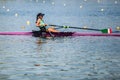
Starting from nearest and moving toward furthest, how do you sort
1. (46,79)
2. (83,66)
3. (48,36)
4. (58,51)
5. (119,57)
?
(46,79) < (83,66) < (119,57) < (58,51) < (48,36)

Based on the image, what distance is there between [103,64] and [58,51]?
7.12 metres

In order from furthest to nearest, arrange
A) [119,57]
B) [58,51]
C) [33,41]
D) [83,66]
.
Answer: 1. [33,41]
2. [58,51]
3. [119,57]
4. [83,66]

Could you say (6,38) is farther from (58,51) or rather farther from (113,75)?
(113,75)

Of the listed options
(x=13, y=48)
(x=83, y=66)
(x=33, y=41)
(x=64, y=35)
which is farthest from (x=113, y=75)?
(x=64, y=35)

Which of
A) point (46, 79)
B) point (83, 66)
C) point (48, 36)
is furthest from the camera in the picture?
point (48, 36)

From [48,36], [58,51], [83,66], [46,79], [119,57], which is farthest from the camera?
[48,36]

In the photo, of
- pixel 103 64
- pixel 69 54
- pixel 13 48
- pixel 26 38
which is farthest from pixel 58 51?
pixel 26 38

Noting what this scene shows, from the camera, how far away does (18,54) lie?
1257 inches

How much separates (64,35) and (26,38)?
4.25 metres

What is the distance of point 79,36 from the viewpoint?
147ft

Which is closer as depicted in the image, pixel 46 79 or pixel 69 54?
pixel 46 79

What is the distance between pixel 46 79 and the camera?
896 inches

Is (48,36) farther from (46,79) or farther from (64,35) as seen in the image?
(46,79)

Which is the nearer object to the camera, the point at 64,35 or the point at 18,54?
the point at 18,54
